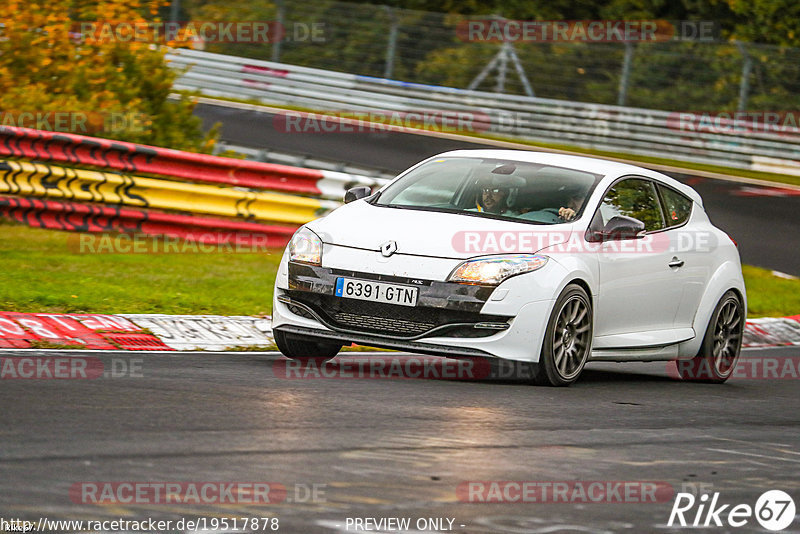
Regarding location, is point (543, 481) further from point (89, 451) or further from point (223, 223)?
point (223, 223)

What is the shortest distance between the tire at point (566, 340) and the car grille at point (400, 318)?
367mm

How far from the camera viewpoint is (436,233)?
8.71 m

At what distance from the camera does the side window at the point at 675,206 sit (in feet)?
34.2

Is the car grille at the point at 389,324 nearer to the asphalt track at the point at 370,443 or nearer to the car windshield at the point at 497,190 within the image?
the asphalt track at the point at 370,443

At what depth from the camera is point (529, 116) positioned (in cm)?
2838

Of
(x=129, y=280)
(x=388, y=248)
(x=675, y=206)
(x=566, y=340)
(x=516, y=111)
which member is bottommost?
(x=129, y=280)

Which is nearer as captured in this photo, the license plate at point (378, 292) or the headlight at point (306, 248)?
the license plate at point (378, 292)

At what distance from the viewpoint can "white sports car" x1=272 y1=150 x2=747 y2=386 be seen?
27.9 ft

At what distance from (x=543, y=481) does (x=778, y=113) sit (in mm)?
23688

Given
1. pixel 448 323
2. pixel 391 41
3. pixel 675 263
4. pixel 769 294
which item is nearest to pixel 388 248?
pixel 448 323

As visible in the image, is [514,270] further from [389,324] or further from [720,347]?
[720,347]

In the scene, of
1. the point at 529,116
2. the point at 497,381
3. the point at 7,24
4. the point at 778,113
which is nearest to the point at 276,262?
the point at 7,24

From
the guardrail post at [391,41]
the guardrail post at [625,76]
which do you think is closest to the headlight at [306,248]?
the guardrail post at [625,76]

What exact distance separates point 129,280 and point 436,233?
13.3 ft
